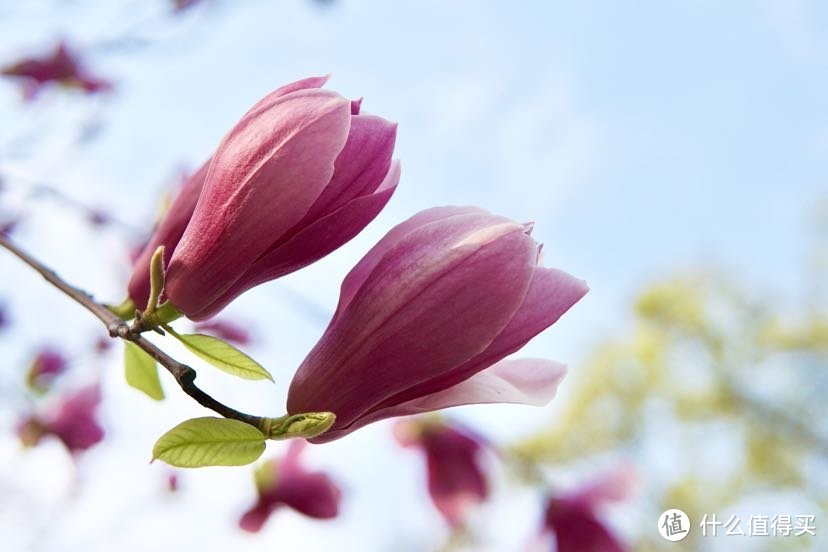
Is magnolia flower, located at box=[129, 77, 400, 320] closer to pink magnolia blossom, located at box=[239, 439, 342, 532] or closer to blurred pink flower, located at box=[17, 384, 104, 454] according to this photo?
pink magnolia blossom, located at box=[239, 439, 342, 532]

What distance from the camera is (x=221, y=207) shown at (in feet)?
1.43

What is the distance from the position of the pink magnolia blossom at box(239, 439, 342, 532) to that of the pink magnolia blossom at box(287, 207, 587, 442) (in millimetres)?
545

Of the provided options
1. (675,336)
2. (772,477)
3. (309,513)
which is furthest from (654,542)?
(309,513)

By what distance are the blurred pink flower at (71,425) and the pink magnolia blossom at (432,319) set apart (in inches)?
34.6

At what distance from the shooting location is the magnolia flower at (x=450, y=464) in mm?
1100

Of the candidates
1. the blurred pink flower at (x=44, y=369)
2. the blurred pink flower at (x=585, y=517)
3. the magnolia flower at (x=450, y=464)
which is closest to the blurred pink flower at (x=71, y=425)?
the blurred pink flower at (x=44, y=369)

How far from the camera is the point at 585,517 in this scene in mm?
1029

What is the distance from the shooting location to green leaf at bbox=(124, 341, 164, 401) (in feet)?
1.82

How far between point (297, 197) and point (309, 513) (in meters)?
0.64

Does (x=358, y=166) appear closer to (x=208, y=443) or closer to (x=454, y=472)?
(x=208, y=443)

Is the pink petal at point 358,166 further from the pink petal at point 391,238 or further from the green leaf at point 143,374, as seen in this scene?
the green leaf at point 143,374

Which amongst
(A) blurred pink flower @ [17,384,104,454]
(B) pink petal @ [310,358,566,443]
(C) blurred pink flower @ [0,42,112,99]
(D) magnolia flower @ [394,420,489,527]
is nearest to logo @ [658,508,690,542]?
(D) magnolia flower @ [394,420,489,527]

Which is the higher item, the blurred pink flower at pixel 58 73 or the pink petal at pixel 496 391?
the blurred pink flower at pixel 58 73

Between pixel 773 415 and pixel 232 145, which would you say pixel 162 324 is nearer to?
pixel 232 145
